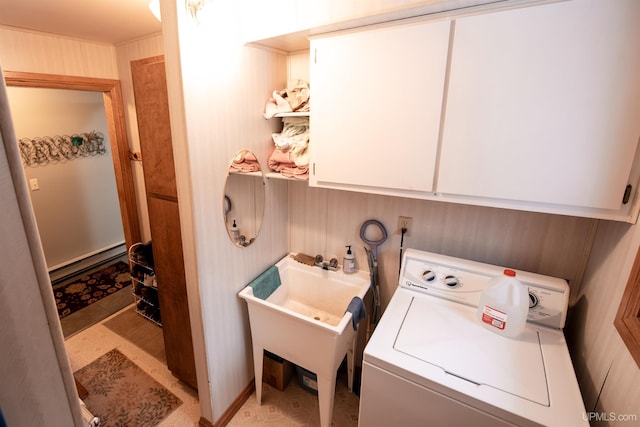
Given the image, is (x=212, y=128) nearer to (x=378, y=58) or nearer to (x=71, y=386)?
(x=378, y=58)

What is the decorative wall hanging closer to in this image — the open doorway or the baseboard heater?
the open doorway

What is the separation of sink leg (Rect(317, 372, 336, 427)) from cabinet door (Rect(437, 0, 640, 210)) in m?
1.19

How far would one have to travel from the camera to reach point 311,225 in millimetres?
2010

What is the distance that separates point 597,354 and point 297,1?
1.85 metres

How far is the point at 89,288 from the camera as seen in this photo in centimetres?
317

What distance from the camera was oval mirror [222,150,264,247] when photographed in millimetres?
1549

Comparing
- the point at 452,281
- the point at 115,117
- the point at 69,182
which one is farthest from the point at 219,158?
the point at 69,182

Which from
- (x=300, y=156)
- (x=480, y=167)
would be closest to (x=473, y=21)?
(x=480, y=167)

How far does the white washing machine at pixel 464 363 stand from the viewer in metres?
0.97

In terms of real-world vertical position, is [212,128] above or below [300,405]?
above

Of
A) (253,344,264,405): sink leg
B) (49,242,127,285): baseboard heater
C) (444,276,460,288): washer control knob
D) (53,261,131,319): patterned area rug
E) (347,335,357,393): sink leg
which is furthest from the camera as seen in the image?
(49,242,127,285): baseboard heater

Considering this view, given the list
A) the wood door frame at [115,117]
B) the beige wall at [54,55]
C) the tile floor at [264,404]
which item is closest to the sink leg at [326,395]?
the tile floor at [264,404]

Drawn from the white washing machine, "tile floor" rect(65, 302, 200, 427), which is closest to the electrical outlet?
the white washing machine
